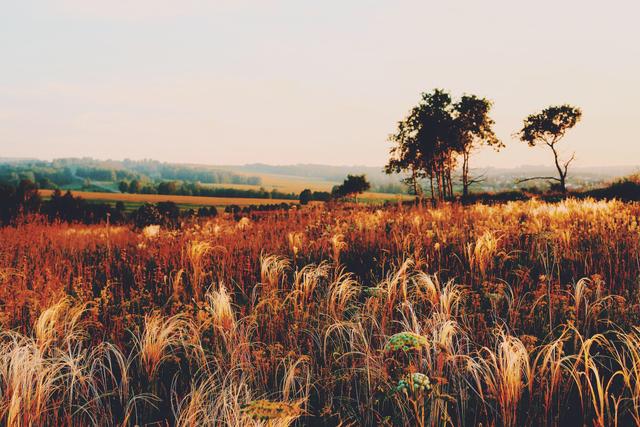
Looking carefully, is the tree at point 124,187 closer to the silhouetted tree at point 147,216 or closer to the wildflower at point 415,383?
the silhouetted tree at point 147,216

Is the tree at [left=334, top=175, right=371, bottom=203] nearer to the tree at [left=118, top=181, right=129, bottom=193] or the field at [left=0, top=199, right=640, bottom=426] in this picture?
the field at [left=0, top=199, right=640, bottom=426]

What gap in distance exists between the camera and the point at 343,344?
3303mm

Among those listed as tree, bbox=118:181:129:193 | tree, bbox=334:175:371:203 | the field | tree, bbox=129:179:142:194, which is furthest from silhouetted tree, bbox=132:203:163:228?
tree, bbox=118:181:129:193

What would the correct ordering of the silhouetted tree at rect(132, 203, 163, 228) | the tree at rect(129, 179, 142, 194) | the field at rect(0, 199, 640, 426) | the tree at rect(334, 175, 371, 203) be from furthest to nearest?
the tree at rect(129, 179, 142, 194) < the tree at rect(334, 175, 371, 203) < the silhouetted tree at rect(132, 203, 163, 228) < the field at rect(0, 199, 640, 426)

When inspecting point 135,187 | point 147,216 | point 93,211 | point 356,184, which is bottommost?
point 147,216

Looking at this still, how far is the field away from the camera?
236 centimetres

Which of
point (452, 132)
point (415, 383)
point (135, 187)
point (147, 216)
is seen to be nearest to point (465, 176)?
point (452, 132)

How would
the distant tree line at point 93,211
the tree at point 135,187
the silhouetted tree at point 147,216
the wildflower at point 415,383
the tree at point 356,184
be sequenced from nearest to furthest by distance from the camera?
the wildflower at point 415,383, the distant tree line at point 93,211, the silhouetted tree at point 147,216, the tree at point 356,184, the tree at point 135,187

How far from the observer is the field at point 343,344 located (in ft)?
7.75

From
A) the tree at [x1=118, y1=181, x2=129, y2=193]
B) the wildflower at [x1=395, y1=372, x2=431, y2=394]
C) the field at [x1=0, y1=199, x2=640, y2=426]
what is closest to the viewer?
A: the wildflower at [x1=395, y1=372, x2=431, y2=394]

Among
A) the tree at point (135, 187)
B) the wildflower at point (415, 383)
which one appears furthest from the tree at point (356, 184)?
the wildflower at point (415, 383)

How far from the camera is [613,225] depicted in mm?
6875

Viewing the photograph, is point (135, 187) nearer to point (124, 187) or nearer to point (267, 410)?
point (124, 187)

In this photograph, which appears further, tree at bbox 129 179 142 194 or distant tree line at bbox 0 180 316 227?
tree at bbox 129 179 142 194
